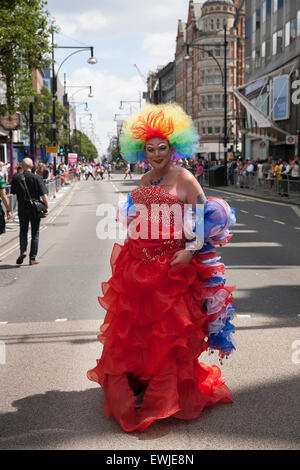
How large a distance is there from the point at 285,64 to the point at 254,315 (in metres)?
36.1

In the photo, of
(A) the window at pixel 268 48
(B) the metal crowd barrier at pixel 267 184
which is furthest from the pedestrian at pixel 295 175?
(A) the window at pixel 268 48

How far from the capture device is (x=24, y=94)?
66.9 feet

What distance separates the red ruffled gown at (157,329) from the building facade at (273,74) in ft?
91.9

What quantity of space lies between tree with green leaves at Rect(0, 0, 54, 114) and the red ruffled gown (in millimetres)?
15710

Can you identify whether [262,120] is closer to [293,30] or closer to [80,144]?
[293,30]

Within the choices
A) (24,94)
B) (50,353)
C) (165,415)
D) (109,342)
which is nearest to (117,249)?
(109,342)

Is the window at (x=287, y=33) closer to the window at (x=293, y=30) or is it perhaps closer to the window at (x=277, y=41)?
the window at (x=293, y=30)

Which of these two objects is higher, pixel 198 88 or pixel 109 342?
pixel 198 88

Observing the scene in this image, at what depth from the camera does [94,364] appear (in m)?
4.66

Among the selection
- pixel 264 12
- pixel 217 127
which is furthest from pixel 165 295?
pixel 217 127

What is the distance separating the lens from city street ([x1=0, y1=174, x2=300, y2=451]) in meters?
3.36

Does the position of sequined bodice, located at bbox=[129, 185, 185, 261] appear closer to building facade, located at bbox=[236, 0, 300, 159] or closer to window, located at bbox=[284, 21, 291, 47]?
building facade, located at bbox=[236, 0, 300, 159]

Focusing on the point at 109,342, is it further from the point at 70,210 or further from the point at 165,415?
the point at 70,210

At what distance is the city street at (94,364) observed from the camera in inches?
132
